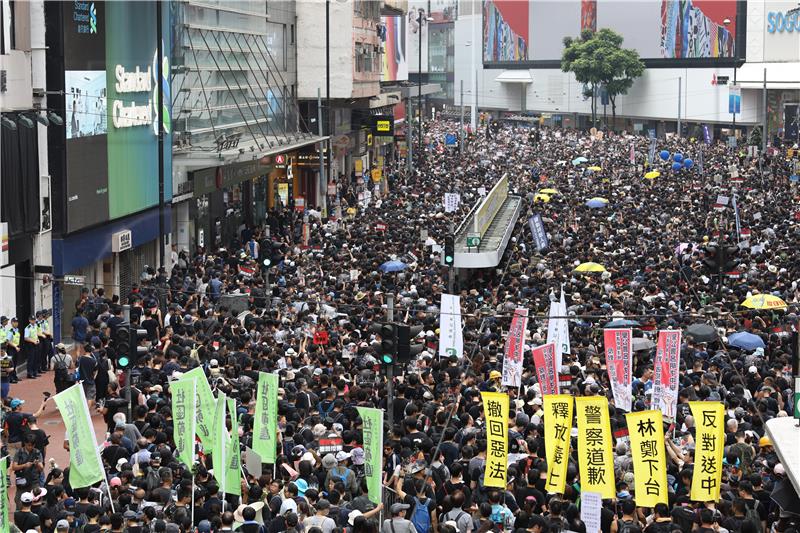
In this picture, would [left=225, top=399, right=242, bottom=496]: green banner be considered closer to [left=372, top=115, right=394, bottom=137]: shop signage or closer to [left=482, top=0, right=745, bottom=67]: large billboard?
[left=372, top=115, right=394, bottom=137]: shop signage

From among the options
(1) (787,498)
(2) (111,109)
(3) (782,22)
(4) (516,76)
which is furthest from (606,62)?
(1) (787,498)

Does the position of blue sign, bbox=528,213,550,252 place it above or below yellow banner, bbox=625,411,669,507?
above

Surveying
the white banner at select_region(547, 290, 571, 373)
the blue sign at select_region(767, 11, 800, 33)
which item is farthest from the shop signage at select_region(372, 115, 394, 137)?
the white banner at select_region(547, 290, 571, 373)

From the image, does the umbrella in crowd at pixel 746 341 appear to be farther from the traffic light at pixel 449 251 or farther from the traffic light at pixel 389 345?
the traffic light at pixel 449 251

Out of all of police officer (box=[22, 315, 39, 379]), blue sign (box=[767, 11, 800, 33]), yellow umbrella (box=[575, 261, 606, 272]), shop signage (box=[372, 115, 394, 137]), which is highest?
blue sign (box=[767, 11, 800, 33])

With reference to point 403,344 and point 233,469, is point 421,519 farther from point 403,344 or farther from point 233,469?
point 403,344

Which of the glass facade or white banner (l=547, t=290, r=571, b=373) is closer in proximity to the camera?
white banner (l=547, t=290, r=571, b=373)

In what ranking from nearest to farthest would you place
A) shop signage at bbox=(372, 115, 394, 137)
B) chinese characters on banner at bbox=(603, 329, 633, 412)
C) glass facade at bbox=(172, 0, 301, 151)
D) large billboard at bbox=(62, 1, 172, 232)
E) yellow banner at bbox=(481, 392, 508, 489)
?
1. yellow banner at bbox=(481, 392, 508, 489)
2. chinese characters on banner at bbox=(603, 329, 633, 412)
3. large billboard at bbox=(62, 1, 172, 232)
4. glass facade at bbox=(172, 0, 301, 151)
5. shop signage at bbox=(372, 115, 394, 137)

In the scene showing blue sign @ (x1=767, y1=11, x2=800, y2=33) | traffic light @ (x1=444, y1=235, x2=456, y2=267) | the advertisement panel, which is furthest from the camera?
blue sign @ (x1=767, y1=11, x2=800, y2=33)
